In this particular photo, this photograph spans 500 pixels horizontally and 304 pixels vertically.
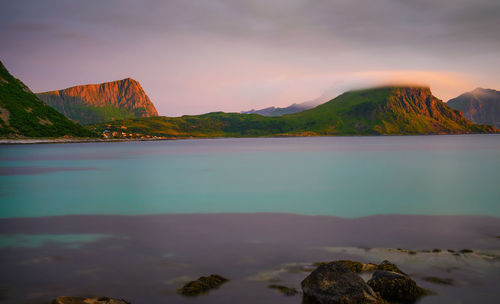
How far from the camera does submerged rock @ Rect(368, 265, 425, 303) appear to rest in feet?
31.1

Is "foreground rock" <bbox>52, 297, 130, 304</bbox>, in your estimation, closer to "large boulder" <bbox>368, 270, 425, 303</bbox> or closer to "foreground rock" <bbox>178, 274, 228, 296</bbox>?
"foreground rock" <bbox>178, 274, 228, 296</bbox>

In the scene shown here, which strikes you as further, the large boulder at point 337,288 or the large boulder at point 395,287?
the large boulder at point 395,287

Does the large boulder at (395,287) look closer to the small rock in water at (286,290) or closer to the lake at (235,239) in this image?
the lake at (235,239)

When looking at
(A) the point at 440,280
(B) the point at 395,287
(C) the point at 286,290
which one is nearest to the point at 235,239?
(C) the point at 286,290

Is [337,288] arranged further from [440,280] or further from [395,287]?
[440,280]

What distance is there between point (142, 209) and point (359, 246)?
653 inches

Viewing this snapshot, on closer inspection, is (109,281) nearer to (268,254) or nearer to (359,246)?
(268,254)

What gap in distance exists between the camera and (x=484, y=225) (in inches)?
750

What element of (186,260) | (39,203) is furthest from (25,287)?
(39,203)

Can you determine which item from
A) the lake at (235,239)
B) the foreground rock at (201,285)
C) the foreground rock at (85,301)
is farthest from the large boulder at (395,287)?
the foreground rock at (85,301)

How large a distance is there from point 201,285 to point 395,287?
570 cm

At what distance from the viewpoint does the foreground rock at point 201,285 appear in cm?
1020

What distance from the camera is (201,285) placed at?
10508 mm

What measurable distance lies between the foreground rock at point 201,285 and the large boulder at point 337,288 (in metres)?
2.74
